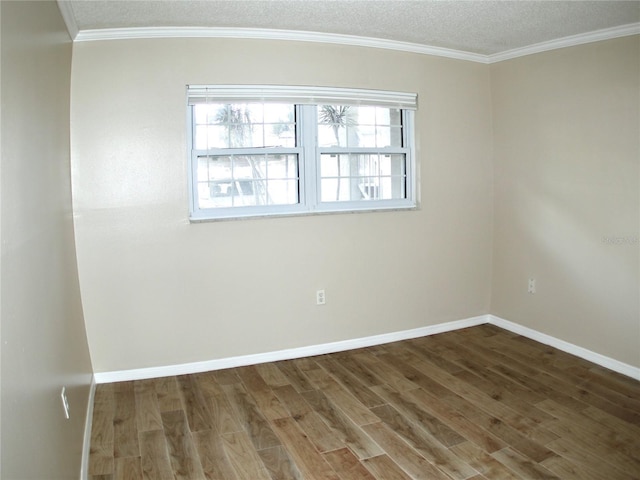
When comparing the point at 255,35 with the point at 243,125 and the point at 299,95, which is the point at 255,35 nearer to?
the point at 299,95

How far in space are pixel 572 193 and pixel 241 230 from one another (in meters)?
2.43

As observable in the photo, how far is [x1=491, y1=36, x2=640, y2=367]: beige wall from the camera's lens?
315cm

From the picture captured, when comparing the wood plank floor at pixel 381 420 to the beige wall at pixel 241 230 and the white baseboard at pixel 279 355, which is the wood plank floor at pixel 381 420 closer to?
the white baseboard at pixel 279 355

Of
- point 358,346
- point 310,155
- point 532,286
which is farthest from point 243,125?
point 532,286

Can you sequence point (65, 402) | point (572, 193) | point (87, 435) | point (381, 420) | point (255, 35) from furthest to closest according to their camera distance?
point (572, 193), point (255, 35), point (381, 420), point (87, 435), point (65, 402)

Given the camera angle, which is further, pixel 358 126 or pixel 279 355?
pixel 358 126

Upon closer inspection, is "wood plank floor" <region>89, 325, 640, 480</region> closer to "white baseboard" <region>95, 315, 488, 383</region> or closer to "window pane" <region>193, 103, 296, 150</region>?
"white baseboard" <region>95, 315, 488, 383</region>

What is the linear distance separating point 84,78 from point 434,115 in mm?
2564

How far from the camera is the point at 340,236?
363 cm

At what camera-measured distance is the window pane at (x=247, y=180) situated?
11.0ft

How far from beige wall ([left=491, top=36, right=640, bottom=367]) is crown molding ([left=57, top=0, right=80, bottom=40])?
3.16 meters

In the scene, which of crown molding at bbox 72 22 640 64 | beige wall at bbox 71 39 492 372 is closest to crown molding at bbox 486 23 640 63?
crown molding at bbox 72 22 640 64

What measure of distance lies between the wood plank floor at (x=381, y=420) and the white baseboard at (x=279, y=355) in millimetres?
67

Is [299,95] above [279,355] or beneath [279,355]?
above
